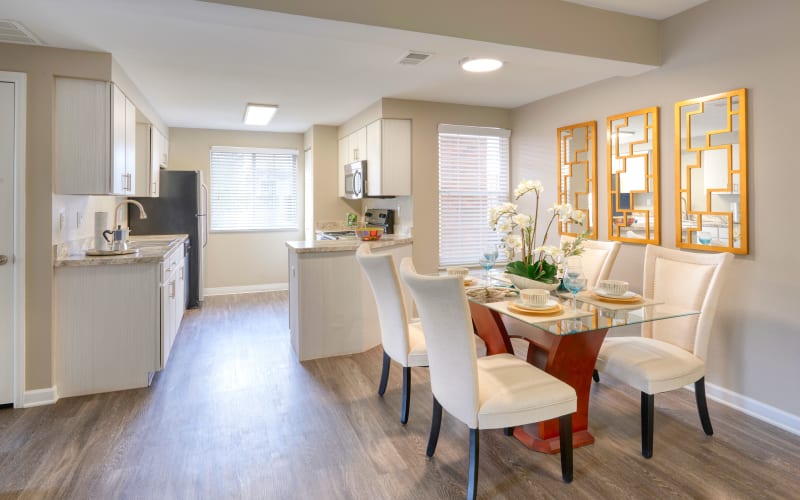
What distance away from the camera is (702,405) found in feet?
8.16

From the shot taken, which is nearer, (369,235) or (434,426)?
(434,426)

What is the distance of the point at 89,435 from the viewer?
255cm

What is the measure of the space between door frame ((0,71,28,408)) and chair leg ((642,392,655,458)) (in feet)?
11.8

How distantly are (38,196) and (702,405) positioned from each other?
159 inches

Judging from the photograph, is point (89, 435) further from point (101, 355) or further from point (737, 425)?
point (737, 425)

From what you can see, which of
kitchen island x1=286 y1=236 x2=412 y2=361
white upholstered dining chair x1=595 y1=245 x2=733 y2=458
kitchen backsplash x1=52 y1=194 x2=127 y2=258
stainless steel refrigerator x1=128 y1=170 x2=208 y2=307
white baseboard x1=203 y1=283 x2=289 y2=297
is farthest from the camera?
white baseboard x1=203 y1=283 x2=289 y2=297

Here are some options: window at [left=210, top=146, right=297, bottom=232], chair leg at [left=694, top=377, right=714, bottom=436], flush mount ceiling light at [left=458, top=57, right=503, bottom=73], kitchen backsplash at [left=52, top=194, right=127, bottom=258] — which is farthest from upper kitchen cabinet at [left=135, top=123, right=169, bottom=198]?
chair leg at [left=694, top=377, right=714, bottom=436]

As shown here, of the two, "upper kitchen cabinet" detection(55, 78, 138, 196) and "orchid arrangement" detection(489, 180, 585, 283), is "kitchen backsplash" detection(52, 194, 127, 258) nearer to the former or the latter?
"upper kitchen cabinet" detection(55, 78, 138, 196)

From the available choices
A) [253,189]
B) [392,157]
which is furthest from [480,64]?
[253,189]

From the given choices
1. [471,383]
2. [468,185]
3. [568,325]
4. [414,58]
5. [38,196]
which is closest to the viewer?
[471,383]

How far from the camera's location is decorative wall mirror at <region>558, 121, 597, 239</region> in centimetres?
396

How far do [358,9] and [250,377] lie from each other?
8.34 feet

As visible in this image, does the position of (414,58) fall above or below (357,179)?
above

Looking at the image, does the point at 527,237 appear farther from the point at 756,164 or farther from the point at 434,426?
the point at 756,164
